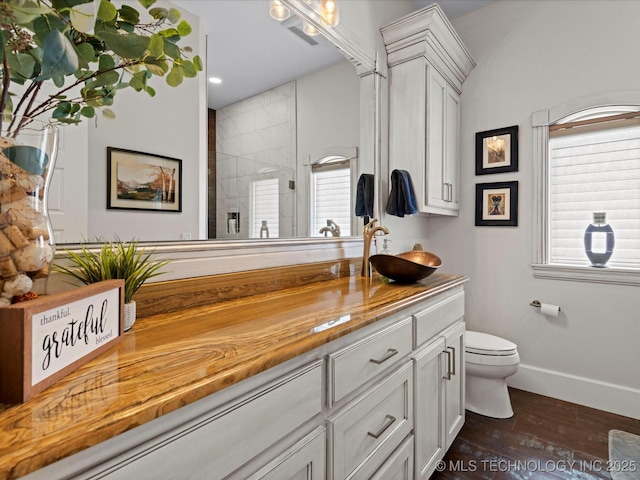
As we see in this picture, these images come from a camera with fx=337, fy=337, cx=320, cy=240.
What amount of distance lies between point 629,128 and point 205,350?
289 cm

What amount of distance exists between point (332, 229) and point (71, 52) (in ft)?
4.78

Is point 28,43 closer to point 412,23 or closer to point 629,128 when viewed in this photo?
point 412,23

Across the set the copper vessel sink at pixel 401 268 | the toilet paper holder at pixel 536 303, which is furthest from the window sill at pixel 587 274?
the copper vessel sink at pixel 401 268

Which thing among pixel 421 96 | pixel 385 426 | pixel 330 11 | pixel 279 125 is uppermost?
pixel 330 11

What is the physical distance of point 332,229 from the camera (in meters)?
1.87

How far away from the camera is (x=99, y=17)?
2.02 feet

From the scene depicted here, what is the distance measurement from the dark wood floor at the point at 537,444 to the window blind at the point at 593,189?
1012mm

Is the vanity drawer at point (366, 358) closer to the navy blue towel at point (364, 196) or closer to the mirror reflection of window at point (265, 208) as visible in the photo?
the mirror reflection of window at point (265, 208)

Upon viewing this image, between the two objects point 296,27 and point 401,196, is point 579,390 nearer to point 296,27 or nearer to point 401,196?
point 401,196

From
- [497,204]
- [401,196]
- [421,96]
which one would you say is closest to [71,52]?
[401,196]

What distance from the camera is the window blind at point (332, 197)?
68.1 inches

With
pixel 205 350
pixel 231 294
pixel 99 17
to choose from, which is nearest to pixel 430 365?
pixel 231 294

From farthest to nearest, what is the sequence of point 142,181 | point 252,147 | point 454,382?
point 454,382, point 252,147, point 142,181

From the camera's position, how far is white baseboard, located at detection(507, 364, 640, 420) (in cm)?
218
